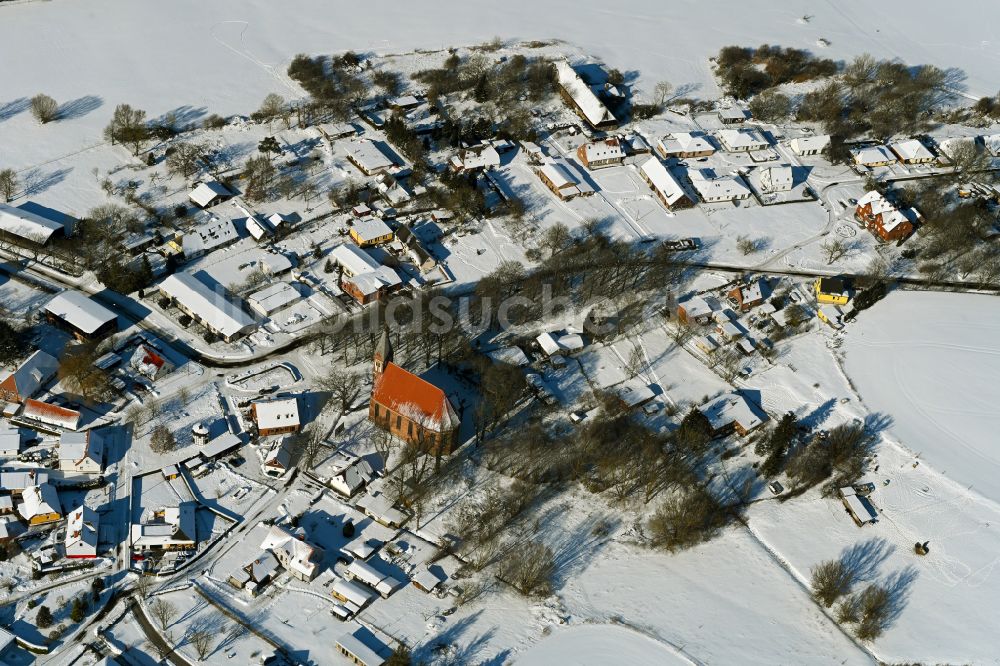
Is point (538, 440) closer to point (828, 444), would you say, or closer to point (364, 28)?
point (828, 444)

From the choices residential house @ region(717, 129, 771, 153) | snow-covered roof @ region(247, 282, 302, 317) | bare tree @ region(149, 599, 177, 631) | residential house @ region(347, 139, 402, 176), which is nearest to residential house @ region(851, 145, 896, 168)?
residential house @ region(717, 129, 771, 153)

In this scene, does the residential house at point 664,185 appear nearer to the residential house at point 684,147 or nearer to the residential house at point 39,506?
the residential house at point 684,147

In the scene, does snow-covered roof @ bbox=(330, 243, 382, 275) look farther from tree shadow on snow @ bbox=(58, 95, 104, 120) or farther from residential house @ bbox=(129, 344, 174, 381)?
tree shadow on snow @ bbox=(58, 95, 104, 120)

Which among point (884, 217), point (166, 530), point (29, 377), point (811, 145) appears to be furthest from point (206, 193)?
point (884, 217)

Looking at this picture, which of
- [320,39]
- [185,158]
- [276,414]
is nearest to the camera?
[276,414]

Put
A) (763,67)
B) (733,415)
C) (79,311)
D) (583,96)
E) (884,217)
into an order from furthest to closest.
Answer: (763,67), (583,96), (884,217), (79,311), (733,415)

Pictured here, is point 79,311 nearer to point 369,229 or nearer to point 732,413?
point 369,229

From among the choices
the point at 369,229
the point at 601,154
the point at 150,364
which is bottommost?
the point at 150,364
